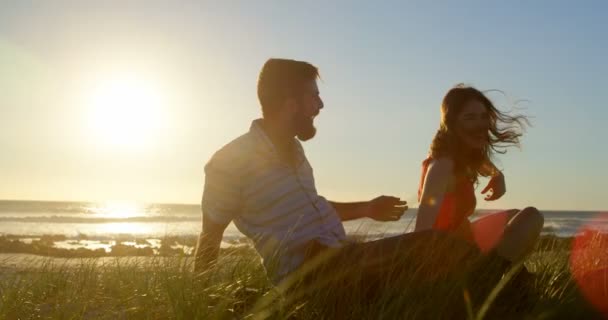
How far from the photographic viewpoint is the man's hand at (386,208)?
401cm

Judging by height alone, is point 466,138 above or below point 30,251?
above

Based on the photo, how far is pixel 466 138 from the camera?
14.9ft

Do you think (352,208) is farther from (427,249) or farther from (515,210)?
(515,210)

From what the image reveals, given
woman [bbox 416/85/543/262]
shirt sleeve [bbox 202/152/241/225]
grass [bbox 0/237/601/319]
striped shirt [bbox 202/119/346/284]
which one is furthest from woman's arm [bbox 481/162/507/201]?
shirt sleeve [bbox 202/152/241/225]

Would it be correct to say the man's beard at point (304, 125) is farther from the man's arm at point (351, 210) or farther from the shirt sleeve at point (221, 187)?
the man's arm at point (351, 210)

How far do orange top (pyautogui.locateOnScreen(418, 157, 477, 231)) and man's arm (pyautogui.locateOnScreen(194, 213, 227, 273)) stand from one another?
1.57 meters

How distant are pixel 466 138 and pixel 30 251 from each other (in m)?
17.0

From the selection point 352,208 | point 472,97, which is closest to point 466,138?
point 472,97

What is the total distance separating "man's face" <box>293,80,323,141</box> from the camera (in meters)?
3.86

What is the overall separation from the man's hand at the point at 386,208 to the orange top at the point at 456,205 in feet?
1.24

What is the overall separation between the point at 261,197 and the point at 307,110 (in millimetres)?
642

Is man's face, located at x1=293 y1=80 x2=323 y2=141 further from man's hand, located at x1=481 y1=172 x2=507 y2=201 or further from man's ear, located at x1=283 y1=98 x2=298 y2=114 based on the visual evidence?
man's hand, located at x1=481 y1=172 x2=507 y2=201

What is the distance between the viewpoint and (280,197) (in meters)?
3.76

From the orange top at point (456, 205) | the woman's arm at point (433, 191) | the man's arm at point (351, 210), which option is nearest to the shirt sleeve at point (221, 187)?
the man's arm at point (351, 210)
